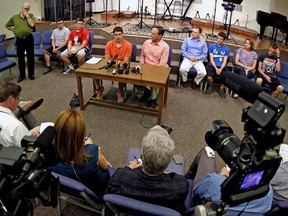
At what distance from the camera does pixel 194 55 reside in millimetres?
4840

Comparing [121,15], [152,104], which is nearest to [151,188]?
[152,104]

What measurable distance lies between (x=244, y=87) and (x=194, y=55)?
12.6 ft

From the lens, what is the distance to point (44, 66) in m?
5.55

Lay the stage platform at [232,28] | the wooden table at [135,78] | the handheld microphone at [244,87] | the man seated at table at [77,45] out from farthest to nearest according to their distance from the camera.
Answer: the stage platform at [232,28] < the man seated at table at [77,45] < the wooden table at [135,78] < the handheld microphone at [244,87]

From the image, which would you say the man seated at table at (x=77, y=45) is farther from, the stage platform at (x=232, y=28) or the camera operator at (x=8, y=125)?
the stage platform at (x=232, y=28)

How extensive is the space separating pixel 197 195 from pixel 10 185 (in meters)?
1.18

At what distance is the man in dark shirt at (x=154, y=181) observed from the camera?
155 centimetres

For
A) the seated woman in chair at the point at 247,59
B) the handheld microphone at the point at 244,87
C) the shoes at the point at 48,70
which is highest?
the handheld microphone at the point at 244,87

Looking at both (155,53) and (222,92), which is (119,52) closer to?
(155,53)

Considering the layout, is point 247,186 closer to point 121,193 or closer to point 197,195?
point 197,195

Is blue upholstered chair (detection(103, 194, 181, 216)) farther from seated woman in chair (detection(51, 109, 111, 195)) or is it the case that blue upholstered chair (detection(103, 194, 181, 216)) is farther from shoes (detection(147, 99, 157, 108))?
shoes (detection(147, 99, 157, 108))

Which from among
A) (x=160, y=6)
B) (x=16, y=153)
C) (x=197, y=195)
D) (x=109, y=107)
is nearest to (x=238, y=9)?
(x=160, y=6)

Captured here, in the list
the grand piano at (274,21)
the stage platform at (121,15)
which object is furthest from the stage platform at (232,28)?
the stage platform at (121,15)

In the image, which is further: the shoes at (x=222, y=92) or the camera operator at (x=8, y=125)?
the shoes at (x=222, y=92)
